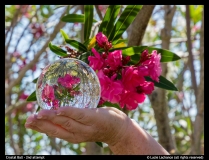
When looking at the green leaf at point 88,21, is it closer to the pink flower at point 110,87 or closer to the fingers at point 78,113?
the pink flower at point 110,87

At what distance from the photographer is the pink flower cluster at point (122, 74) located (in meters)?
1.41

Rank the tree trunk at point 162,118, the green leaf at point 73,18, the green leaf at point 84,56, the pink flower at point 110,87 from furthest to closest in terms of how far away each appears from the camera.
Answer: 1. the tree trunk at point 162,118
2. the green leaf at point 73,18
3. the green leaf at point 84,56
4. the pink flower at point 110,87

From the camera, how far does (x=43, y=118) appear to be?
3.52ft

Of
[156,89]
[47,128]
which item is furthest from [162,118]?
[47,128]

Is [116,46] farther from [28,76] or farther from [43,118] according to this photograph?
[28,76]

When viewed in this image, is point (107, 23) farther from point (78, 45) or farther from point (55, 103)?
point (55, 103)

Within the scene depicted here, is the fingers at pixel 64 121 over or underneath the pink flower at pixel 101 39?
underneath

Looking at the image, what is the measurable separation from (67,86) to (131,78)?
0.86 ft

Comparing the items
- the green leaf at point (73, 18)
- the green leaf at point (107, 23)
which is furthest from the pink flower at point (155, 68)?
the green leaf at point (73, 18)

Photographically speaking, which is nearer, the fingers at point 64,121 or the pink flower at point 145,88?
the fingers at point 64,121

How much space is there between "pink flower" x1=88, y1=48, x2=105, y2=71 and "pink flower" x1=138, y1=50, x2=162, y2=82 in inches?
5.1
